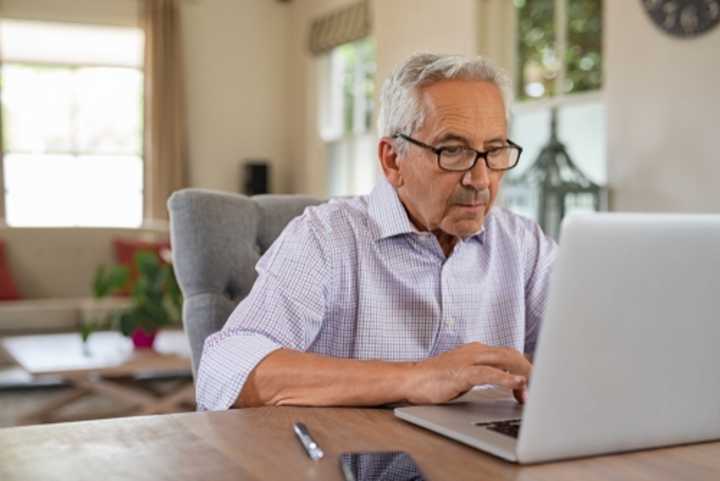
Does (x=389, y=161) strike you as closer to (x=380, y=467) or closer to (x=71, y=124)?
(x=380, y=467)

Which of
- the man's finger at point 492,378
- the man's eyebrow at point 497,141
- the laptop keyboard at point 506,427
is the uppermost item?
the man's eyebrow at point 497,141

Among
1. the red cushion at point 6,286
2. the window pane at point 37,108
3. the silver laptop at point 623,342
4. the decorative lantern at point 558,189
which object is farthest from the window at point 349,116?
the silver laptop at point 623,342

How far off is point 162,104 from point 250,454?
23.1ft

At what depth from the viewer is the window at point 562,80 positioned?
15.6ft

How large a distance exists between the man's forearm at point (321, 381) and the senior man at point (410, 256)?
0.20ft

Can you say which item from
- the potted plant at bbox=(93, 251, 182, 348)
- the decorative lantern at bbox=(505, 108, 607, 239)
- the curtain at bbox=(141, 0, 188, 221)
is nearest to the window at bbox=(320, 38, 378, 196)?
the curtain at bbox=(141, 0, 188, 221)

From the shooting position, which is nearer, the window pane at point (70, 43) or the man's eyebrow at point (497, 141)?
the man's eyebrow at point (497, 141)

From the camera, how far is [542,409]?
0.86 meters

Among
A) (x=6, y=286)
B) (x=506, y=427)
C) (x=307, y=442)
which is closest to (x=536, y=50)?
(x=6, y=286)

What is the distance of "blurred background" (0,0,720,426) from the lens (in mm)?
4098

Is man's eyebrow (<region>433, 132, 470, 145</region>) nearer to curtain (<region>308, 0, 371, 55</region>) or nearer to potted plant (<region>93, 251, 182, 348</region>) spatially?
potted plant (<region>93, 251, 182, 348</region>)

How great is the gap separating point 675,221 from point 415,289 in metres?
0.72

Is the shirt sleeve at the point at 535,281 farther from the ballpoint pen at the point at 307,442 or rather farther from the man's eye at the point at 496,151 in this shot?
the ballpoint pen at the point at 307,442

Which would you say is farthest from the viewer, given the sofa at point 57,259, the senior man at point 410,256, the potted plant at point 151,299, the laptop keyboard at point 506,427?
the sofa at point 57,259
